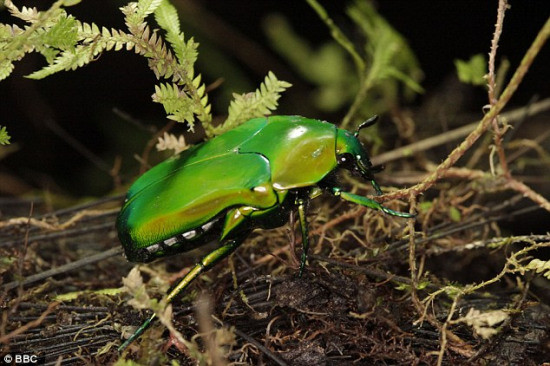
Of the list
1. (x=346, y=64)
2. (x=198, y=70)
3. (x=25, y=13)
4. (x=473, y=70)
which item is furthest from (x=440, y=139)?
(x=25, y=13)

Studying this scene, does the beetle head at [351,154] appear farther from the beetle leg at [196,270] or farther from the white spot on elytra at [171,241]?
the white spot on elytra at [171,241]

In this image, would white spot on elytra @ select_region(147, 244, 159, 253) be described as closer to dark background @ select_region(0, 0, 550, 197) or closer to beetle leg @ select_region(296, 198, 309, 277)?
beetle leg @ select_region(296, 198, 309, 277)

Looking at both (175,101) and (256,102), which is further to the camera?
(256,102)

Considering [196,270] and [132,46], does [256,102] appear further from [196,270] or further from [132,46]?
[196,270]

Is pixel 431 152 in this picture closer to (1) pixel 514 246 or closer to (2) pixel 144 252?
(1) pixel 514 246

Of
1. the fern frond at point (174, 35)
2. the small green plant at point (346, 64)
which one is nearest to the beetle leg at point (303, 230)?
the fern frond at point (174, 35)

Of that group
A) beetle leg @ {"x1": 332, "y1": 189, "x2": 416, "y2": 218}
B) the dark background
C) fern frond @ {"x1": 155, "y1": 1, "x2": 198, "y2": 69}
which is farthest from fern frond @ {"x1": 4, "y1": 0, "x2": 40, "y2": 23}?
the dark background

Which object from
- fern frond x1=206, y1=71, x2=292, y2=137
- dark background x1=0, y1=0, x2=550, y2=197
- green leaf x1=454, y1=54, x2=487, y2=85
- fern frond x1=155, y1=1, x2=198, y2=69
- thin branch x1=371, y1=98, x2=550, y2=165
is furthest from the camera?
dark background x1=0, y1=0, x2=550, y2=197
